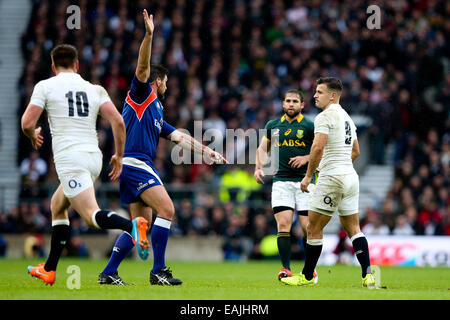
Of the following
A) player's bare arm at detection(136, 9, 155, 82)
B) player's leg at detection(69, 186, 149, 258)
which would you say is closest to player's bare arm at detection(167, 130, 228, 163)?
player's bare arm at detection(136, 9, 155, 82)

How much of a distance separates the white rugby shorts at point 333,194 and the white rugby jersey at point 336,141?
3.4 inches

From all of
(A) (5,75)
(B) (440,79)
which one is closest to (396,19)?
(B) (440,79)

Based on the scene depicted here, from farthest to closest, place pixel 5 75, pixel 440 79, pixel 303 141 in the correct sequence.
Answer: pixel 5 75 → pixel 440 79 → pixel 303 141

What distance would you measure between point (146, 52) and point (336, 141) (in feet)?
8.13

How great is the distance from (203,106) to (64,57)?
15006 mm

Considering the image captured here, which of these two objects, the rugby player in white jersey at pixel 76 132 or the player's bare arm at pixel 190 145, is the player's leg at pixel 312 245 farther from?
the rugby player in white jersey at pixel 76 132

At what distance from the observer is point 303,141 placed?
10.9 m

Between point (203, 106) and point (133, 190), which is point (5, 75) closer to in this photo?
point (203, 106)

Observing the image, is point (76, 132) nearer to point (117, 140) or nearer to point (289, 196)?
point (117, 140)

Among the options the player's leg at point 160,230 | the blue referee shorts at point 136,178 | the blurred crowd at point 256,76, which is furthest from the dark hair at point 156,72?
the blurred crowd at point 256,76

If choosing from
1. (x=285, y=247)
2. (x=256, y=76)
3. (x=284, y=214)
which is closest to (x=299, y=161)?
(x=284, y=214)

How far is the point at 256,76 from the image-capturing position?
23875 millimetres
